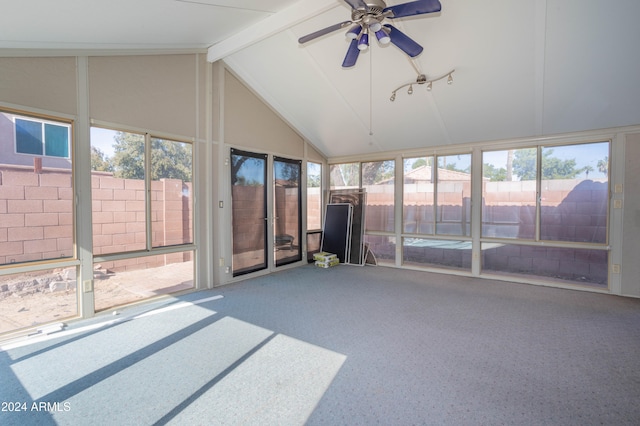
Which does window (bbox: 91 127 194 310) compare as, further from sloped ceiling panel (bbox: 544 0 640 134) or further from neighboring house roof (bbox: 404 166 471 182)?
sloped ceiling panel (bbox: 544 0 640 134)

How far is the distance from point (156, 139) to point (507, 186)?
17.7ft

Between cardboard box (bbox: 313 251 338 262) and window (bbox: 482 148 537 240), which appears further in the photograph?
cardboard box (bbox: 313 251 338 262)

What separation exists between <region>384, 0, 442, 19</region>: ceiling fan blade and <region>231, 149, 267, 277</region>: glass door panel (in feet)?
10.2

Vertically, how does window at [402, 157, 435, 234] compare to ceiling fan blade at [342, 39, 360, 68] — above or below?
below

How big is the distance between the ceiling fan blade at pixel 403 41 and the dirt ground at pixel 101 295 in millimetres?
3822

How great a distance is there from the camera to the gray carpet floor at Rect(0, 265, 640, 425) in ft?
5.89

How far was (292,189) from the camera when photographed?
5766 millimetres

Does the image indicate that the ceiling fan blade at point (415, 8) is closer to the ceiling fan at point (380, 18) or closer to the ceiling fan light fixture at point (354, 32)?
the ceiling fan at point (380, 18)

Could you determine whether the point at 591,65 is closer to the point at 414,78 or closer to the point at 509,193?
the point at 414,78

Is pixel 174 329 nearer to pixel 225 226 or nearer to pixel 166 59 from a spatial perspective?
pixel 225 226

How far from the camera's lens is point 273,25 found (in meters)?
3.33

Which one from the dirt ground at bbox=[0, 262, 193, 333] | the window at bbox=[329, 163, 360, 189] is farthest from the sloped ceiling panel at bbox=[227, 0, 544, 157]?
the dirt ground at bbox=[0, 262, 193, 333]

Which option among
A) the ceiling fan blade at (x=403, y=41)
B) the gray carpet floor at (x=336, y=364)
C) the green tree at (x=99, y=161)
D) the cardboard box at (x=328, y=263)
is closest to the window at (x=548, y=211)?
the gray carpet floor at (x=336, y=364)

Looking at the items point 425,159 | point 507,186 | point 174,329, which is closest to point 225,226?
point 174,329
